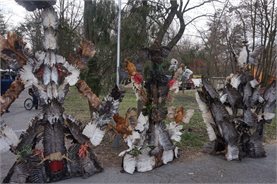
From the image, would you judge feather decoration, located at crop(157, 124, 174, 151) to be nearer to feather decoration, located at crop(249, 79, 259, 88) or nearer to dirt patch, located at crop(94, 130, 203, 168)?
dirt patch, located at crop(94, 130, 203, 168)

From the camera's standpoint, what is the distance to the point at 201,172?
6.31m

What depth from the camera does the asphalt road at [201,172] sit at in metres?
5.87

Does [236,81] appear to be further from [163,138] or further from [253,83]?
[163,138]

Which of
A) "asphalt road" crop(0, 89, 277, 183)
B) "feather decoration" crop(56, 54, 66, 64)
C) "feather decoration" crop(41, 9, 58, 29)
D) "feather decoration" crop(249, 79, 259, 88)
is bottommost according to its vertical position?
"asphalt road" crop(0, 89, 277, 183)

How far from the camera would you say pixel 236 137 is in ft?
22.8

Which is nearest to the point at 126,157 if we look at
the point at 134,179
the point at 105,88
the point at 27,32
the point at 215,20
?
the point at 134,179

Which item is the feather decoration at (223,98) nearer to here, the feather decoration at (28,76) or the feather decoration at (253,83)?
the feather decoration at (253,83)

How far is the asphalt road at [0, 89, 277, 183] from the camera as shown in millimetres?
5867

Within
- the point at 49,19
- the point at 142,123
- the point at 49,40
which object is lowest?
the point at 142,123

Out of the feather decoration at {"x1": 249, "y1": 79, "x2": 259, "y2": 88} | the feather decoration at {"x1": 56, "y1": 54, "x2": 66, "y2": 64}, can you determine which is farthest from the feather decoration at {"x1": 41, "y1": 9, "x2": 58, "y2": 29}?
the feather decoration at {"x1": 249, "y1": 79, "x2": 259, "y2": 88}

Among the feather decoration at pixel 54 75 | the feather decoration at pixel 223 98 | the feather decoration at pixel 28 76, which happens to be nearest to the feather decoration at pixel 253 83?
the feather decoration at pixel 223 98

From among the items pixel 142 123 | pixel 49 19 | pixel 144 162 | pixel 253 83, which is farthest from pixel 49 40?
pixel 253 83

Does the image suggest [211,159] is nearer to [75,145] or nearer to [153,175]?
[153,175]

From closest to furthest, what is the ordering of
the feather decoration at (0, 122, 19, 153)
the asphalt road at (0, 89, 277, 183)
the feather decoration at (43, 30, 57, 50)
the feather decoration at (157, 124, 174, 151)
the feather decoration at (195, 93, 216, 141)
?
1. the feather decoration at (0, 122, 19, 153)
2. the feather decoration at (43, 30, 57, 50)
3. the asphalt road at (0, 89, 277, 183)
4. the feather decoration at (157, 124, 174, 151)
5. the feather decoration at (195, 93, 216, 141)
